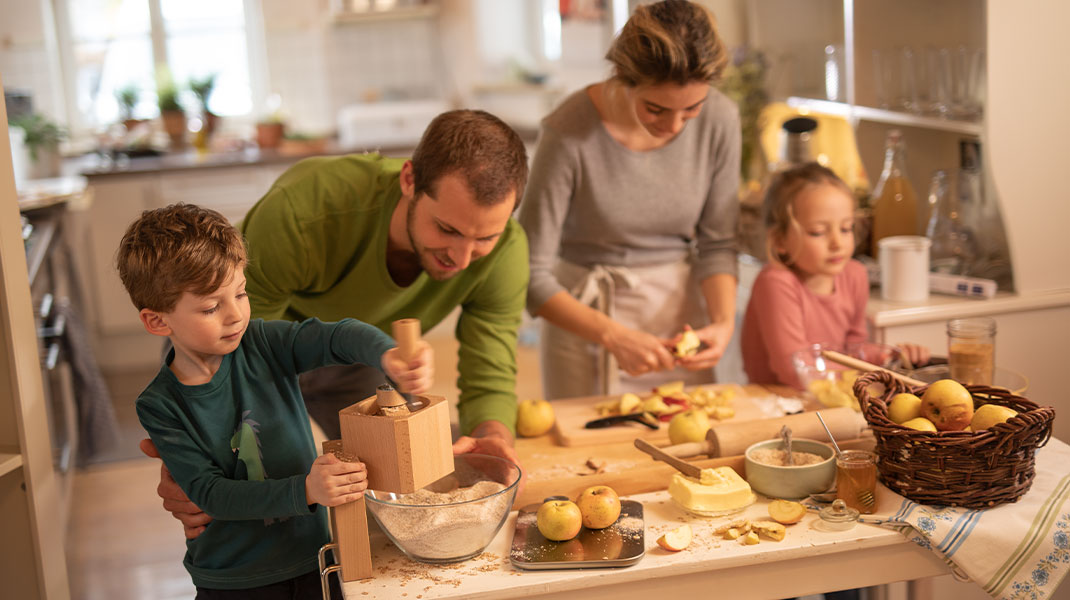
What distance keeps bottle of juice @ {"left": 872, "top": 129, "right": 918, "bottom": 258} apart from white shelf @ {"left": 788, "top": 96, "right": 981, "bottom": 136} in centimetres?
6

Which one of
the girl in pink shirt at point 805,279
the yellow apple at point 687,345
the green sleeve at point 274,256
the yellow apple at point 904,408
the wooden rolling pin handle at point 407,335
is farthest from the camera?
the girl in pink shirt at point 805,279

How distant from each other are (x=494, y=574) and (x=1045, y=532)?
75 centimetres

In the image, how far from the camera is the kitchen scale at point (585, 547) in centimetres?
127

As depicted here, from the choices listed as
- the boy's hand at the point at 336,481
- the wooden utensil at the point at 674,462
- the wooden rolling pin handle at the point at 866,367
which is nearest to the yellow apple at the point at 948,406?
the wooden rolling pin handle at the point at 866,367

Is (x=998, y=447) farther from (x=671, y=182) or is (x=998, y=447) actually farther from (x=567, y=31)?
(x=567, y=31)

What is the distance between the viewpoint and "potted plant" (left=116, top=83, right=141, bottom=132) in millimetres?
5297

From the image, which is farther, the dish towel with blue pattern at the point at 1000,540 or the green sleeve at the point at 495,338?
the green sleeve at the point at 495,338

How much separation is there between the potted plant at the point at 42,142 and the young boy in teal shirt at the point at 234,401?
13.7 feet

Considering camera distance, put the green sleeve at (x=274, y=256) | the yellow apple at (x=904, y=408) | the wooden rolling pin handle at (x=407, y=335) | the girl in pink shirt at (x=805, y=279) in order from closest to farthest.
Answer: the wooden rolling pin handle at (x=407, y=335) → the yellow apple at (x=904, y=408) → the green sleeve at (x=274, y=256) → the girl in pink shirt at (x=805, y=279)

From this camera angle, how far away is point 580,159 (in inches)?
82.6

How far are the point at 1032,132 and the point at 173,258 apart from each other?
185cm

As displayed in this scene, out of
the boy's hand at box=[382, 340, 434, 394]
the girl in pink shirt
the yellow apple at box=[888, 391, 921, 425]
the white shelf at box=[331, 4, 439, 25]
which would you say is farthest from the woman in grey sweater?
the white shelf at box=[331, 4, 439, 25]

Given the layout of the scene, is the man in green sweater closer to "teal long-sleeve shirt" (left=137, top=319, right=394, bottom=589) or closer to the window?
"teal long-sleeve shirt" (left=137, top=319, right=394, bottom=589)

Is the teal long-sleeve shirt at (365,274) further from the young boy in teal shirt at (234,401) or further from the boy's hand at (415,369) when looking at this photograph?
the boy's hand at (415,369)
